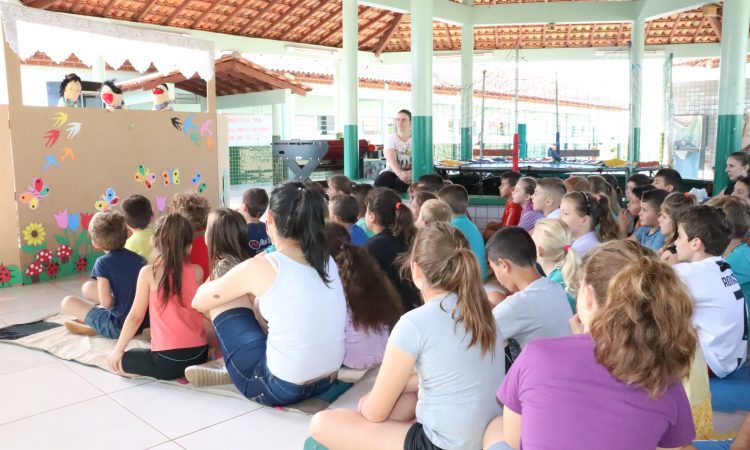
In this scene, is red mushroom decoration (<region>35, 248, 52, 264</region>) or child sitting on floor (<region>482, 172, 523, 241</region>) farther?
child sitting on floor (<region>482, 172, 523, 241</region>)

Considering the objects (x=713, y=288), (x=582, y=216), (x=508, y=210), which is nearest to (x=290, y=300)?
(x=713, y=288)

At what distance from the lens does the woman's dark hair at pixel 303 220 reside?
7.91 ft

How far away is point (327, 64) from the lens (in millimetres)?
16734

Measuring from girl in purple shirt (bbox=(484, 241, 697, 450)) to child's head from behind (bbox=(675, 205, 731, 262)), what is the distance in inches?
60.1

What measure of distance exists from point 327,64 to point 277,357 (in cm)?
1517

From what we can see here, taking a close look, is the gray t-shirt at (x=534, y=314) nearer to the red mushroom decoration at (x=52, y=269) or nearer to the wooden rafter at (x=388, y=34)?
the red mushroom decoration at (x=52, y=269)

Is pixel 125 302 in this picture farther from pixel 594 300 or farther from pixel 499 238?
pixel 594 300

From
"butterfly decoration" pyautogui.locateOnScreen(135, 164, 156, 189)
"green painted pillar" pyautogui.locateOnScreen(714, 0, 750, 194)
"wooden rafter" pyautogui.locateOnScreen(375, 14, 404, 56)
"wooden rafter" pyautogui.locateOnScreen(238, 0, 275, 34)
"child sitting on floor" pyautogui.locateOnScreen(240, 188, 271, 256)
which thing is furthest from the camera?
"wooden rafter" pyautogui.locateOnScreen(375, 14, 404, 56)

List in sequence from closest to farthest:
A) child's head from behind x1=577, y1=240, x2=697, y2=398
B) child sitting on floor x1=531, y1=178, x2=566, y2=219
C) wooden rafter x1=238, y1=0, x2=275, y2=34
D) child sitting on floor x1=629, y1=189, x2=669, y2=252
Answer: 1. child's head from behind x1=577, y1=240, x2=697, y2=398
2. child sitting on floor x1=629, y1=189, x2=669, y2=252
3. child sitting on floor x1=531, y1=178, x2=566, y2=219
4. wooden rafter x1=238, y1=0, x2=275, y2=34

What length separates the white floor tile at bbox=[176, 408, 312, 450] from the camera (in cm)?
239

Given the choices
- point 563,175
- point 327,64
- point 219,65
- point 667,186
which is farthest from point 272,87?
point 667,186

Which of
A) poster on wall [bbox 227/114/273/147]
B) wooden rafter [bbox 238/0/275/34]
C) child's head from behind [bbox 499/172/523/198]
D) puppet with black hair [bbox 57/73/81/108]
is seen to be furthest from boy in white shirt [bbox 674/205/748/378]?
poster on wall [bbox 227/114/273/147]

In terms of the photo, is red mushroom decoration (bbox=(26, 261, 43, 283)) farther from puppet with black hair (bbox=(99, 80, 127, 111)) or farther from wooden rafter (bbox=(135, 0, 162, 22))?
wooden rafter (bbox=(135, 0, 162, 22))

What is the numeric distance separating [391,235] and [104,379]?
170cm
